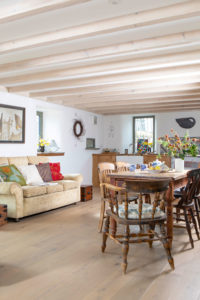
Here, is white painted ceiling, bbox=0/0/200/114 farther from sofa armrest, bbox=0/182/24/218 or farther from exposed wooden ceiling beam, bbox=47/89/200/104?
sofa armrest, bbox=0/182/24/218

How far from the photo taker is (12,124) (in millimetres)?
6012

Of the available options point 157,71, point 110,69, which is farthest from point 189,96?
point 110,69

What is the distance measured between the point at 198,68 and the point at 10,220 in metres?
3.63

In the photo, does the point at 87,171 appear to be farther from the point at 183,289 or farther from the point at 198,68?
the point at 183,289

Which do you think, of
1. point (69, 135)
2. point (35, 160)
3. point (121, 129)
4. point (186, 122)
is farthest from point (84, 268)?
point (121, 129)

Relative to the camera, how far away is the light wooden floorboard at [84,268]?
231cm

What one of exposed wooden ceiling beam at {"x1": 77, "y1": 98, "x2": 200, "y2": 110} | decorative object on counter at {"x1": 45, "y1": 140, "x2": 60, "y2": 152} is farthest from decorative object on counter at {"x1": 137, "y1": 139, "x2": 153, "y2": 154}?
decorative object on counter at {"x1": 45, "y1": 140, "x2": 60, "y2": 152}

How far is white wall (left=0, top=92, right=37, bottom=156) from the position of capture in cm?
589

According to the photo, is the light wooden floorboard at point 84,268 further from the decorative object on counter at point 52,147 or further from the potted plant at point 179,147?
the decorative object on counter at point 52,147

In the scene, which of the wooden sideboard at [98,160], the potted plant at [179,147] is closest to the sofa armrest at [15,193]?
the potted plant at [179,147]

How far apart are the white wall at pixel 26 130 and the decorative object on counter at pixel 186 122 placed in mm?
4291

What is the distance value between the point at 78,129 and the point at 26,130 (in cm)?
212

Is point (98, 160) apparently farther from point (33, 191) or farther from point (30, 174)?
point (33, 191)

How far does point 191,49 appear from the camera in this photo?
3719 millimetres
